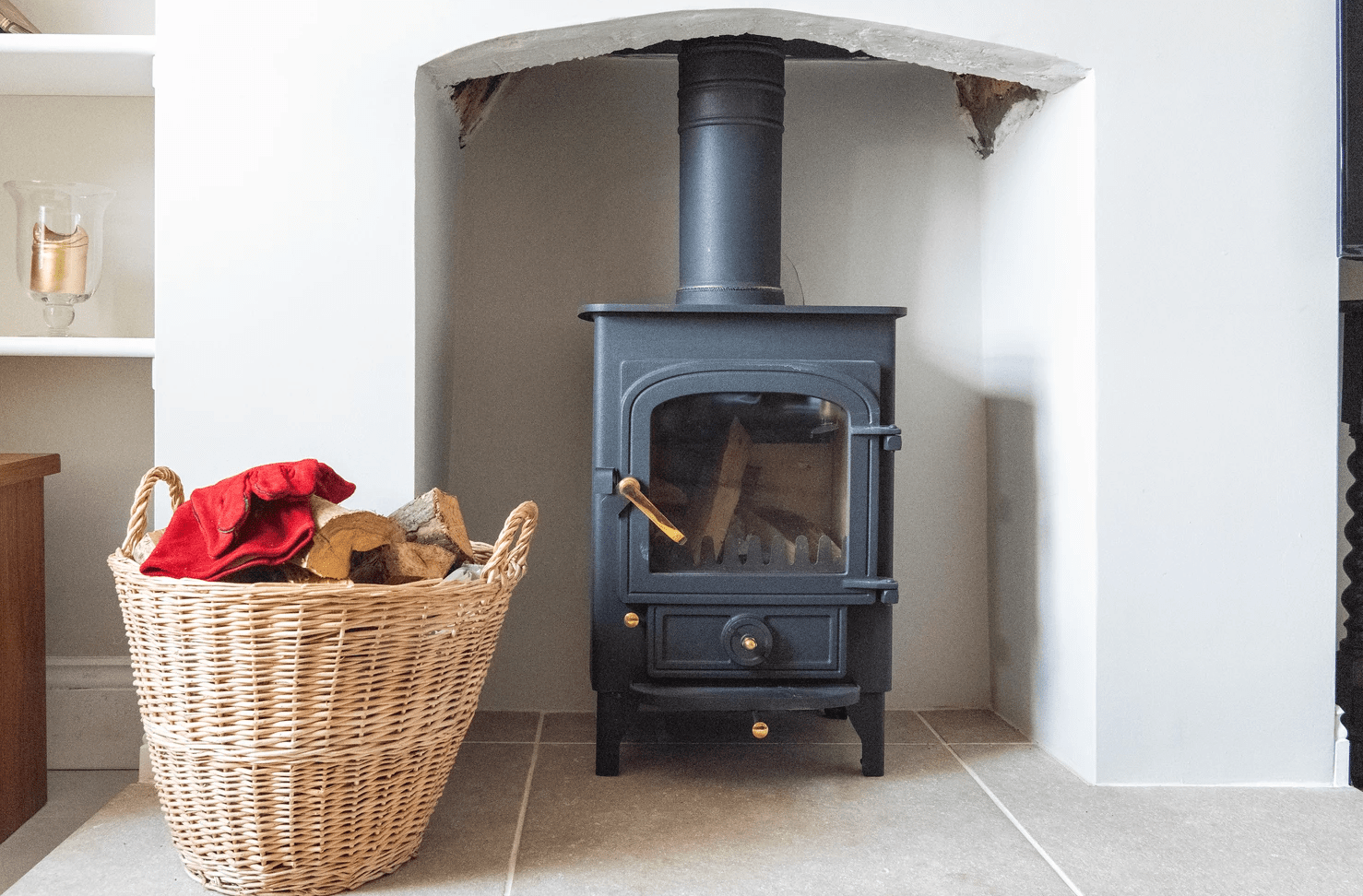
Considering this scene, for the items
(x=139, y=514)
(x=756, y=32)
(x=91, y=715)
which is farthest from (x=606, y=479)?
(x=91, y=715)

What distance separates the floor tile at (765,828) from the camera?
1285mm

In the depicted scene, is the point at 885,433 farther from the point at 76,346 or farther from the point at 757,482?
the point at 76,346

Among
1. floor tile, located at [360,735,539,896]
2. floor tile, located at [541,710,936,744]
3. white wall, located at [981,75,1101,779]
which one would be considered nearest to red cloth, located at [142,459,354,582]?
floor tile, located at [360,735,539,896]

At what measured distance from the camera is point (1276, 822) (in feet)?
4.85

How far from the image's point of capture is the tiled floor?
1.28 m

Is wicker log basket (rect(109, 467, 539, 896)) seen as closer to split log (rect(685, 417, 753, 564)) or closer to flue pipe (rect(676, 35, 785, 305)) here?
split log (rect(685, 417, 753, 564))

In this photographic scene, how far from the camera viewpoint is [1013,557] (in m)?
1.91

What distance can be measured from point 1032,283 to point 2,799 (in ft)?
6.28

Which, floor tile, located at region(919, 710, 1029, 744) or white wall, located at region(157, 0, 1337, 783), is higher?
white wall, located at region(157, 0, 1337, 783)

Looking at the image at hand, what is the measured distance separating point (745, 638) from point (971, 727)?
604 mm

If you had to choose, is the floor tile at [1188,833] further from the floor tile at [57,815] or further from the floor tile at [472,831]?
the floor tile at [57,815]

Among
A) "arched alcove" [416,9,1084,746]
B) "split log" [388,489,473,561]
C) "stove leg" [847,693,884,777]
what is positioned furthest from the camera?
"arched alcove" [416,9,1084,746]

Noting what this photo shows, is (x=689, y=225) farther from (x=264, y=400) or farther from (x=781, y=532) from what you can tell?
(x=264, y=400)

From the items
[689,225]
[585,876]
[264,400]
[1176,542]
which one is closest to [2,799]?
[264,400]
